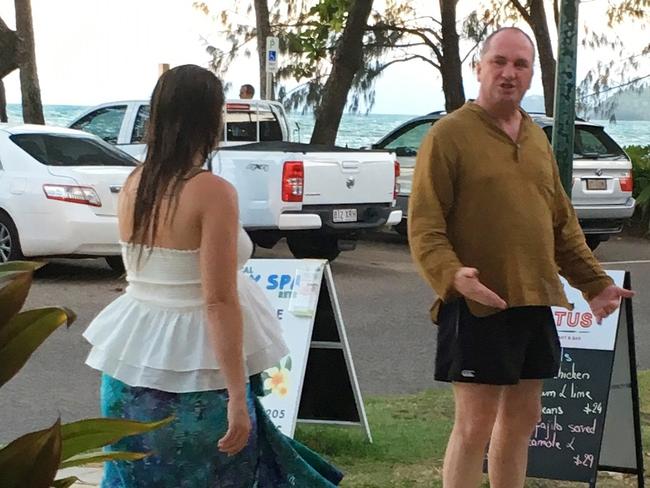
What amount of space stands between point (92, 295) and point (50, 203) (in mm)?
1059

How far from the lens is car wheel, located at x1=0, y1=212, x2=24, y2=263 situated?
466 inches

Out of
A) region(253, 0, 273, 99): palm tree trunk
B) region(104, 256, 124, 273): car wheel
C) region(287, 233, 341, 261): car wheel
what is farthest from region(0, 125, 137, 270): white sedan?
region(253, 0, 273, 99): palm tree trunk

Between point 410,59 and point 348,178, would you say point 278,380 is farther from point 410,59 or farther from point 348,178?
point 410,59

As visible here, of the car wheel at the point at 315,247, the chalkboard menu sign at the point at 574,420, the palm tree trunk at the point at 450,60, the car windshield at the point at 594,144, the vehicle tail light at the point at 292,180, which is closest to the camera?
the chalkboard menu sign at the point at 574,420

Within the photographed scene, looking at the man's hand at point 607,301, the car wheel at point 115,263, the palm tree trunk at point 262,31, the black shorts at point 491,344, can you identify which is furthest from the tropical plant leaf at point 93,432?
the palm tree trunk at point 262,31

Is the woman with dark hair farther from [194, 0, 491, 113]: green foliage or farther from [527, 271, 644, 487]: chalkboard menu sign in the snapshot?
[194, 0, 491, 113]: green foliage

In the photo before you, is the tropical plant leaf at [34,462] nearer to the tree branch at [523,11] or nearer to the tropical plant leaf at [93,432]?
the tropical plant leaf at [93,432]

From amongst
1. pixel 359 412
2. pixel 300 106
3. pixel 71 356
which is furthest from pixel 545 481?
pixel 300 106

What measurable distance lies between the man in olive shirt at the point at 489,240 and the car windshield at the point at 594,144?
11.9m

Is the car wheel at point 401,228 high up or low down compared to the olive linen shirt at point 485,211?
down

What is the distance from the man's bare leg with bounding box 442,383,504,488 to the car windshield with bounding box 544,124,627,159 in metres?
12.0

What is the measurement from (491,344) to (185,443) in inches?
49.2

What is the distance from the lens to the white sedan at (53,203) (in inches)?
456

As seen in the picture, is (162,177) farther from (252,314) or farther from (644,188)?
(644,188)
